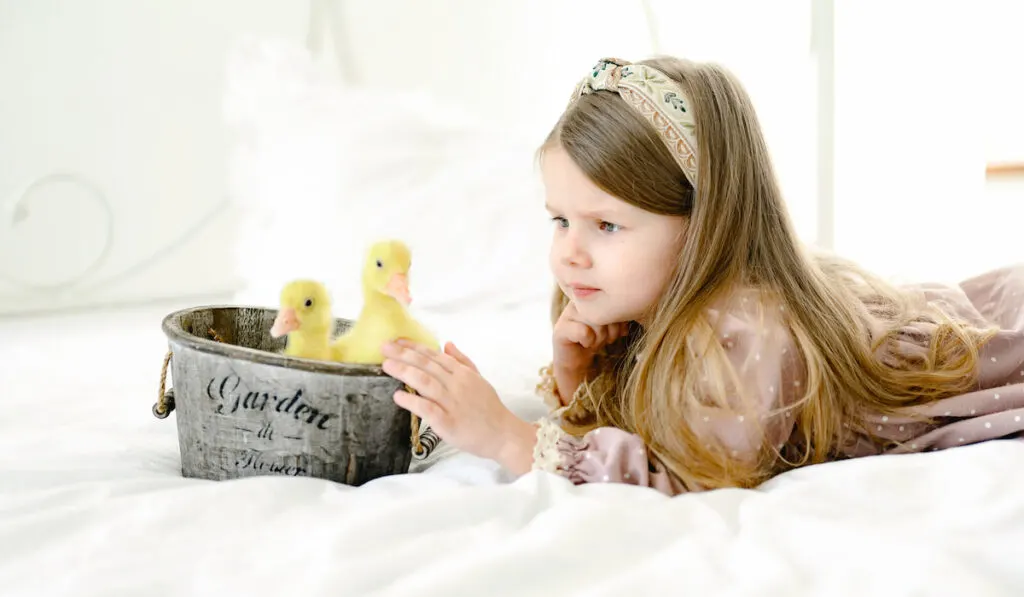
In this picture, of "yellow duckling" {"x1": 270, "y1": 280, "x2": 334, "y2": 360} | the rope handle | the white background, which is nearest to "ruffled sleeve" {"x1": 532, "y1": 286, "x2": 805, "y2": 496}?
"yellow duckling" {"x1": 270, "y1": 280, "x2": 334, "y2": 360}

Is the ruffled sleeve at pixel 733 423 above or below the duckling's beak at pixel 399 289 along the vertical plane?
below

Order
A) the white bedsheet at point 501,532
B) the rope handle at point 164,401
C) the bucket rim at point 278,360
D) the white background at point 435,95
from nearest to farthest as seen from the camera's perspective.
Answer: the white bedsheet at point 501,532 → the bucket rim at point 278,360 → the rope handle at point 164,401 → the white background at point 435,95

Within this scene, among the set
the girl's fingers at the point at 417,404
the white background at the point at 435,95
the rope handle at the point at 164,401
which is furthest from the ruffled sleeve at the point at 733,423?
the white background at the point at 435,95

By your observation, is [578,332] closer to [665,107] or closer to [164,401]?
[665,107]

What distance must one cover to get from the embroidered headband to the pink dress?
0.56ft

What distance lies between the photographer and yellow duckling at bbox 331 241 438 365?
0.88 m

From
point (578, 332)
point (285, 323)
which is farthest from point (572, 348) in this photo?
point (285, 323)

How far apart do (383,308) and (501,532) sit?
11.9 inches

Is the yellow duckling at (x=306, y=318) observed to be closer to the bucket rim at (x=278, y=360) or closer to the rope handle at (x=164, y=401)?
the bucket rim at (x=278, y=360)

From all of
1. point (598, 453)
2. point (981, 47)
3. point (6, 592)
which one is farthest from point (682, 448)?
point (981, 47)

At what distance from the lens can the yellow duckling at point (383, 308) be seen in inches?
34.5

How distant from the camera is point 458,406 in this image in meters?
0.90

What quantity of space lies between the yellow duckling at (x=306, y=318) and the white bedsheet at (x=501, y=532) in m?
0.15

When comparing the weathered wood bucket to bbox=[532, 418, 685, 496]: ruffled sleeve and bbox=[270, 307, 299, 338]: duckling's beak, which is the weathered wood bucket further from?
bbox=[532, 418, 685, 496]: ruffled sleeve
